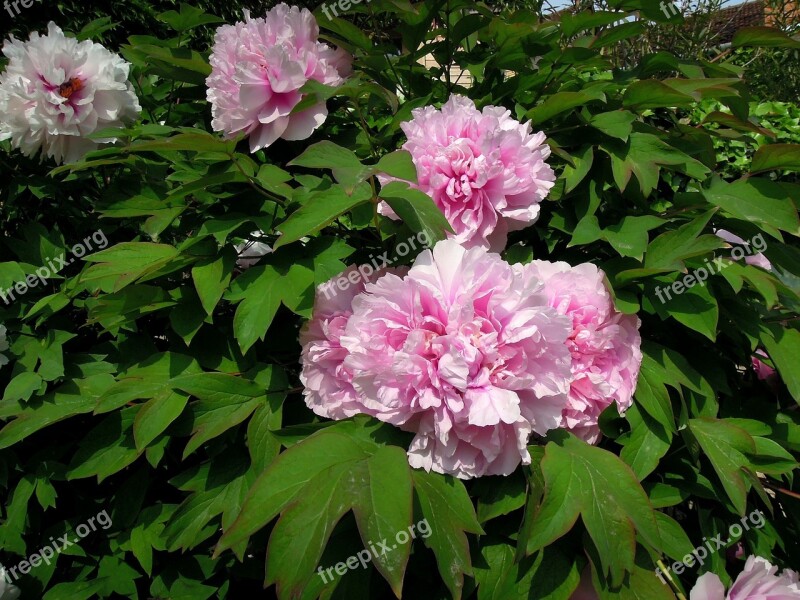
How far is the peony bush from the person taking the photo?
0.98 meters

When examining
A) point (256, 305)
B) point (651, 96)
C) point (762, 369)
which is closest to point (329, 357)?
point (256, 305)

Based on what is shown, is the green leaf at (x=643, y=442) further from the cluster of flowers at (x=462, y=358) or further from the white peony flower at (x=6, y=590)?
the white peony flower at (x=6, y=590)

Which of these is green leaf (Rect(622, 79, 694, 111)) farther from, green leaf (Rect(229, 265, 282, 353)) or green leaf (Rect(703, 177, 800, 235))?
green leaf (Rect(229, 265, 282, 353))

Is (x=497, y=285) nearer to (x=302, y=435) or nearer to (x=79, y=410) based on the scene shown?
(x=302, y=435)

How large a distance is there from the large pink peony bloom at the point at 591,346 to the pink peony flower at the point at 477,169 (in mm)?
122

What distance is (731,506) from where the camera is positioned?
116 centimetres

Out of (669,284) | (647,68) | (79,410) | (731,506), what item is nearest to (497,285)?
(669,284)

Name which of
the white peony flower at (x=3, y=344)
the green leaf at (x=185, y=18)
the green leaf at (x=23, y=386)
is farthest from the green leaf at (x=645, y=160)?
the white peony flower at (x=3, y=344)

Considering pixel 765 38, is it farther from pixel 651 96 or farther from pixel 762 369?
pixel 762 369

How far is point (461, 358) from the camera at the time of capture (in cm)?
97

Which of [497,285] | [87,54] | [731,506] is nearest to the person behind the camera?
[497,285]

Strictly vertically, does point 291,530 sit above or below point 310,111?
below

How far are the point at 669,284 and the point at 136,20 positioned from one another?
484 centimetres

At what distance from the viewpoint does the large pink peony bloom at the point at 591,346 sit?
43.8 inches
